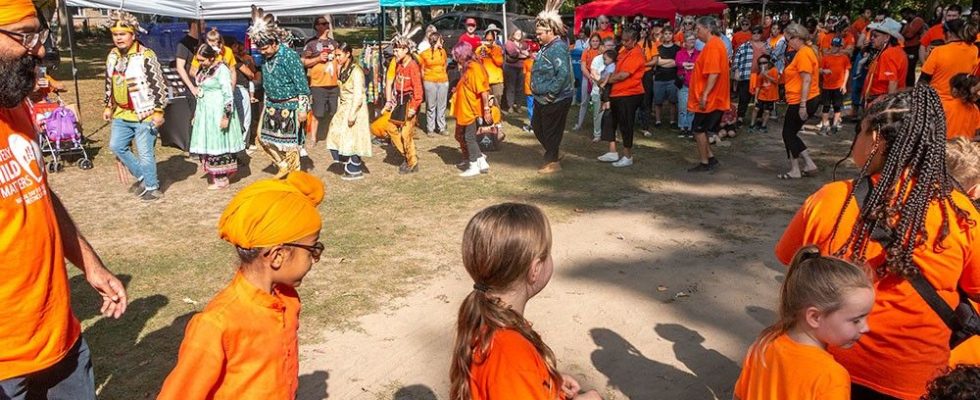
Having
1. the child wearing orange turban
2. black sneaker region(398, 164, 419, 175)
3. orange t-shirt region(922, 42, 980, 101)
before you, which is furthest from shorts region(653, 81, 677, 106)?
the child wearing orange turban

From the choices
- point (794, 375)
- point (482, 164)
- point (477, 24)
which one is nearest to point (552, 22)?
point (482, 164)

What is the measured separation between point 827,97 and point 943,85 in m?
5.18

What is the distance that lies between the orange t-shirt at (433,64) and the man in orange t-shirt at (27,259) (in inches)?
375

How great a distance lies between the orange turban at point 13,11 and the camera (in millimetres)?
2482

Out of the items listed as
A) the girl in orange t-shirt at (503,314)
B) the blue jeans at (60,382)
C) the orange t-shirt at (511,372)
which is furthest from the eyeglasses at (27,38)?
the orange t-shirt at (511,372)

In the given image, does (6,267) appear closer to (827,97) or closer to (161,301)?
(161,301)

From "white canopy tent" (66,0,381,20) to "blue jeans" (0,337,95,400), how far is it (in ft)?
27.6

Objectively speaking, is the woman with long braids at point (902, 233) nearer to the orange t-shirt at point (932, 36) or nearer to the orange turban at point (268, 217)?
the orange turban at point (268, 217)

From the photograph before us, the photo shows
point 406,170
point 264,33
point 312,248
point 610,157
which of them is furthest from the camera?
point 610,157

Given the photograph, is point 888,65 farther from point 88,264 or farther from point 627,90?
point 88,264

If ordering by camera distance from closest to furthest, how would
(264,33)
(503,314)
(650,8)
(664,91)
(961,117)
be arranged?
(503,314) < (961,117) < (264,33) < (664,91) < (650,8)

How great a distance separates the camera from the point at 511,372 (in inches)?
79.7

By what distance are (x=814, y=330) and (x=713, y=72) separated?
24.5 feet

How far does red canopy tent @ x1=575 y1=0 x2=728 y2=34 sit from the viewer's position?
17.8 meters
